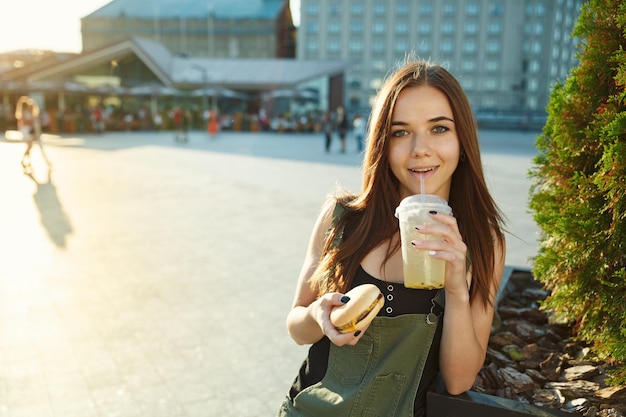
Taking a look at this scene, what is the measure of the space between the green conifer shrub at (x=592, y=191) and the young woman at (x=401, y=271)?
0.33 m

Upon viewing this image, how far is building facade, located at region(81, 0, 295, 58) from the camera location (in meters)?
77.2

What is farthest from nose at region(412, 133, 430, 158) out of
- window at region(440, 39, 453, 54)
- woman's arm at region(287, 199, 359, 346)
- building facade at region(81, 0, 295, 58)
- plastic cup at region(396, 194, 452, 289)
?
window at region(440, 39, 453, 54)

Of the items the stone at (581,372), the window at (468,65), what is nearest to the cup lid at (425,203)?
the stone at (581,372)

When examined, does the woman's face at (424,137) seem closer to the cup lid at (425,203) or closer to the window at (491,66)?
the cup lid at (425,203)

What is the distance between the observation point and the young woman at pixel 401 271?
5.53 feet

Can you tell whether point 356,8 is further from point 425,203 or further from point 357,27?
point 425,203

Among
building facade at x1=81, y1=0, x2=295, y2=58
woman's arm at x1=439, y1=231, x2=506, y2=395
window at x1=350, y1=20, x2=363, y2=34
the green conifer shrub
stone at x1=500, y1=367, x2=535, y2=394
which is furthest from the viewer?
window at x1=350, y1=20, x2=363, y2=34

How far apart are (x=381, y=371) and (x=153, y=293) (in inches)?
139

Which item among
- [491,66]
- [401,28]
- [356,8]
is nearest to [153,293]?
[356,8]

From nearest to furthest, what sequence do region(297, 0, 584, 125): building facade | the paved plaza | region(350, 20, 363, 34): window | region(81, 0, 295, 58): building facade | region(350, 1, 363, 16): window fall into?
the paved plaza < region(81, 0, 295, 58): building facade < region(297, 0, 584, 125): building facade < region(350, 1, 363, 16): window < region(350, 20, 363, 34): window

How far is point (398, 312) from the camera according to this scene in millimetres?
1724

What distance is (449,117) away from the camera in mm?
1793

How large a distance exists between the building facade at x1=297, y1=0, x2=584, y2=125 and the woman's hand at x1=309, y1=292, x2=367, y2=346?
84.4m

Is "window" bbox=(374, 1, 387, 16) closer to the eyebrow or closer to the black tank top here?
the eyebrow
